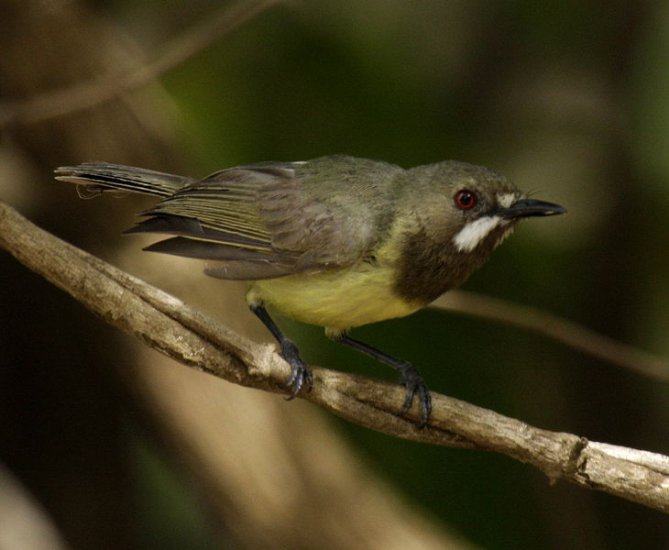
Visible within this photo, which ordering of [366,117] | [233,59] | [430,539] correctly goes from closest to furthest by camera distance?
[430,539], [366,117], [233,59]

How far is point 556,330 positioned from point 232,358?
1870mm

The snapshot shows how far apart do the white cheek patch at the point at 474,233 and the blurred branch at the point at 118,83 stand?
1.29 metres

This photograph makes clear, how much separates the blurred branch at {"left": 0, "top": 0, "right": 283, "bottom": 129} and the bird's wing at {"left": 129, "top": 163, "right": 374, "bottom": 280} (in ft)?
2.39

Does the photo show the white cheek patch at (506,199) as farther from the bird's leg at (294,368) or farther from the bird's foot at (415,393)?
the bird's leg at (294,368)

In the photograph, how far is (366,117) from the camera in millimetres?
4836

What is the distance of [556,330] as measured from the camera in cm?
411

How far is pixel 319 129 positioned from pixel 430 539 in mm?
1986

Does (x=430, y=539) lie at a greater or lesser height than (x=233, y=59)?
lesser

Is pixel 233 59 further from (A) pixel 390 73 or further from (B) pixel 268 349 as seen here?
(B) pixel 268 349

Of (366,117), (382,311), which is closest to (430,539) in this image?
(382,311)

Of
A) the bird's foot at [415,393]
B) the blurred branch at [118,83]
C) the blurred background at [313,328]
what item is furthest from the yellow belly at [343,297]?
the blurred branch at [118,83]

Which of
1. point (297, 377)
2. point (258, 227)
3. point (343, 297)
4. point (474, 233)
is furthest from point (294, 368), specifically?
point (474, 233)

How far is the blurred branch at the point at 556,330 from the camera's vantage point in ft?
13.2

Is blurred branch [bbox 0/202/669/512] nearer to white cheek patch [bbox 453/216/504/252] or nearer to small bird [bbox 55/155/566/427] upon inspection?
small bird [bbox 55/155/566/427]
